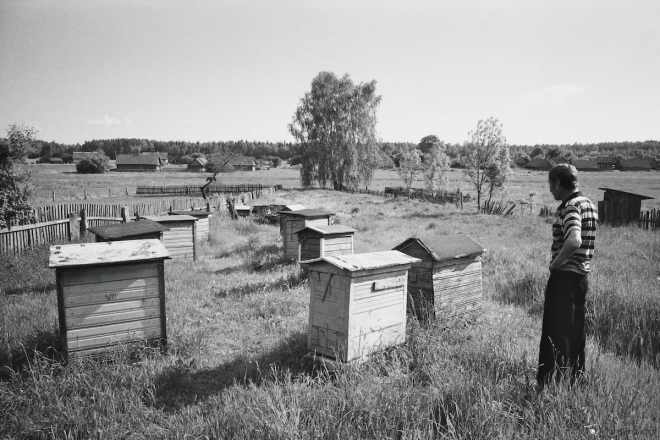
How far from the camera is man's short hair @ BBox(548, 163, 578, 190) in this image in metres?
4.86

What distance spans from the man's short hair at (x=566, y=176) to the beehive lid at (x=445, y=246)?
2.58 m

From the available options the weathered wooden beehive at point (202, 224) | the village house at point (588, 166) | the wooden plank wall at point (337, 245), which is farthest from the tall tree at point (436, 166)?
the village house at point (588, 166)

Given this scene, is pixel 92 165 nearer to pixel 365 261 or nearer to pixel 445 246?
pixel 445 246

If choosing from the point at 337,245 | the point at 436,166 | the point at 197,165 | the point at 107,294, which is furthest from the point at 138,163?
the point at 107,294

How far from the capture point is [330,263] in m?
5.66

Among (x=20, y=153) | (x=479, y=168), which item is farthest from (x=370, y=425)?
(x=479, y=168)

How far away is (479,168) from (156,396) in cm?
3208

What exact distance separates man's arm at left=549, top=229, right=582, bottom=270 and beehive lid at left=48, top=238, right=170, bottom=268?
5404mm

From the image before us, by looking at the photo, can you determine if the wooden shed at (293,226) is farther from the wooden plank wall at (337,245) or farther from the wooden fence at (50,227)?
the wooden fence at (50,227)

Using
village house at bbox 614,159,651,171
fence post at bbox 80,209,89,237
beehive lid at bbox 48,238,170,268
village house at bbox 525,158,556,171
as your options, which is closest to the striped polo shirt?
beehive lid at bbox 48,238,170,268

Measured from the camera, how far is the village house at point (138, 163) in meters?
99.8

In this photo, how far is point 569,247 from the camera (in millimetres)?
4562

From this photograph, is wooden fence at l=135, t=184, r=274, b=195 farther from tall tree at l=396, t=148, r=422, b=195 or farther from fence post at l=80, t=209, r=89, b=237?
fence post at l=80, t=209, r=89, b=237

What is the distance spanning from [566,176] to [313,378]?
413 cm
